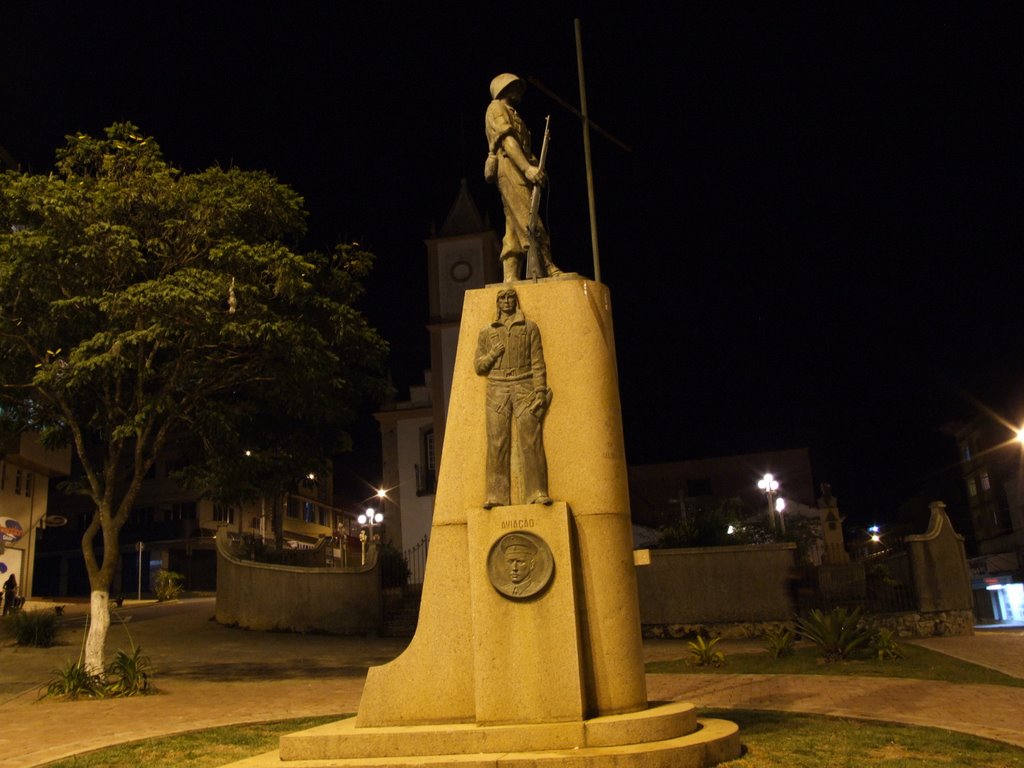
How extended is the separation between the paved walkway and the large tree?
6.99ft

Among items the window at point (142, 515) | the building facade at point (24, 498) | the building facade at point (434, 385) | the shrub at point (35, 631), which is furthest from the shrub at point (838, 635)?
the window at point (142, 515)

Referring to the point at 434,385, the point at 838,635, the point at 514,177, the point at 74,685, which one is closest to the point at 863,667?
the point at 838,635

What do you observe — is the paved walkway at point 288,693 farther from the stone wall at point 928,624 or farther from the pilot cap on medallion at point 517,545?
the pilot cap on medallion at point 517,545

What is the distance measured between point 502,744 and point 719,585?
52.1 feet

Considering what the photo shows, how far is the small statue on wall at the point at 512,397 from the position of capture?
7.42 metres

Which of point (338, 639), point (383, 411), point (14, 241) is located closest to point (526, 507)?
point (14, 241)

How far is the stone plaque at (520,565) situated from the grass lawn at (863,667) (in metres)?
7.41

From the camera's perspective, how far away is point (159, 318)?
1348cm

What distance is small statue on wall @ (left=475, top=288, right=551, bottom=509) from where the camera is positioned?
7422mm

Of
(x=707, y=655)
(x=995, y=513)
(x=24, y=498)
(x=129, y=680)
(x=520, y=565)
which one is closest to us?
(x=520, y=565)

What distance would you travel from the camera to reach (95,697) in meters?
12.6

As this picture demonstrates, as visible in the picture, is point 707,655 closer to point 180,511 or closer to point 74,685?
point 74,685

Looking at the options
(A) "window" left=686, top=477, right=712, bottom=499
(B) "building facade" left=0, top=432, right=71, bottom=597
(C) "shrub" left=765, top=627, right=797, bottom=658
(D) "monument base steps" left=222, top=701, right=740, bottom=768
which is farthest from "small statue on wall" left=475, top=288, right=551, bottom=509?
(A) "window" left=686, top=477, right=712, bottom=499

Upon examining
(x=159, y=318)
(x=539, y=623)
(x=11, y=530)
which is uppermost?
(x=159, y=318)
